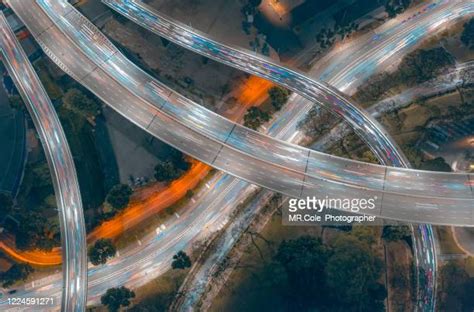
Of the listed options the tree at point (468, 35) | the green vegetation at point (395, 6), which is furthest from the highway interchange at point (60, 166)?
the tree at point (468, 35)

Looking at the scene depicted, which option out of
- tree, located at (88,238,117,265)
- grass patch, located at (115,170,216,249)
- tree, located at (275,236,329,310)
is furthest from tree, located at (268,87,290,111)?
tree, located at (88,238,117,265)

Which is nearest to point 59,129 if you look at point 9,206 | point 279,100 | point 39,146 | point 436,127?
Answer: point 39,146

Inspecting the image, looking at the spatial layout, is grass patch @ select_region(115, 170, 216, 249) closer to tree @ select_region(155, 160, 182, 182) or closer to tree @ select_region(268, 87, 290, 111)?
tree @ select_region(155, 160, 182, 182)

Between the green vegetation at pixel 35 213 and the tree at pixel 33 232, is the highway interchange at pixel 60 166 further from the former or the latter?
the tree at pixel 33 232

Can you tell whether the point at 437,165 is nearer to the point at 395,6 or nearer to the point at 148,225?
the point at 395,6

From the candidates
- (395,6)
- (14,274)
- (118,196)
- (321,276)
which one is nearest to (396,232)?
(321,276)

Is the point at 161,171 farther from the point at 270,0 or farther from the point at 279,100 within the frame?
the point at 270,0

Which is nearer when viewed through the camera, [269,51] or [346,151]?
[346,151]
